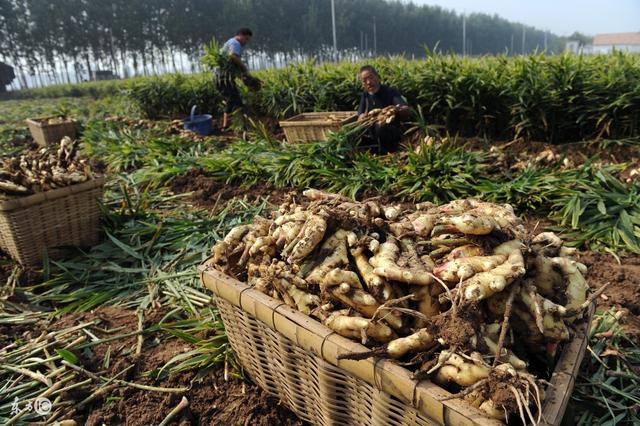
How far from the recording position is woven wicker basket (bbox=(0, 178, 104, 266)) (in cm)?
286

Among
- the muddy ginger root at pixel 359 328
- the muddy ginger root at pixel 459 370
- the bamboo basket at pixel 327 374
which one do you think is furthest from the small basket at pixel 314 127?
the muddy ginger root at pixel 459 370

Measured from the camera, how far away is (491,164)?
152 inches

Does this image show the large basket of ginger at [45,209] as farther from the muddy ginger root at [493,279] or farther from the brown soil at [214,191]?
the muddy ginger root at [493,279]

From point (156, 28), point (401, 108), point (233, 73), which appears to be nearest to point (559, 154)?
point (401, 108)

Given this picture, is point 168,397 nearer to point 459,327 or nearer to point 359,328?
point 359,328

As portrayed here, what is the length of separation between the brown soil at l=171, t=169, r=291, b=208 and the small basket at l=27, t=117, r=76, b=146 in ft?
14.2

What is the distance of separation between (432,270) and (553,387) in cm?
45

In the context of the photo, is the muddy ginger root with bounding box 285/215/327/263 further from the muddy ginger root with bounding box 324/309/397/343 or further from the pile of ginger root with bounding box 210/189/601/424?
the muddy ginger root with bounding box 324/309/397/343

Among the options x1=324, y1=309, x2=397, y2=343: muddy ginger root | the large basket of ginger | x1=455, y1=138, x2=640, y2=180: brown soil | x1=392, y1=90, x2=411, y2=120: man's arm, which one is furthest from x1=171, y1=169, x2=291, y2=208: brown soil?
x1=324, y1=309, x2=397, y2=343: muddy ginger root

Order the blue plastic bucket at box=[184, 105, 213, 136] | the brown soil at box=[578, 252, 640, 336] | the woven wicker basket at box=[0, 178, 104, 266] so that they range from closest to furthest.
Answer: the brown soil at box=[578, 252, 640, 336]
the woven wicker basket at box=[0, 178, 104, 266]
the blue plastic bucket at box=[184, 105, 213, 136]

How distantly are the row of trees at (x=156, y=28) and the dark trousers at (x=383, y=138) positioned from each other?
37760 millimetres

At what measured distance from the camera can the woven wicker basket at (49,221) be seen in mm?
2859

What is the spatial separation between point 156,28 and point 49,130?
52.8 m

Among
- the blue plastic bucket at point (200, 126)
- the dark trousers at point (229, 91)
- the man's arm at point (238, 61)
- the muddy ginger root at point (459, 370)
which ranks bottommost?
the muddy ginger root at point (459, 370)
